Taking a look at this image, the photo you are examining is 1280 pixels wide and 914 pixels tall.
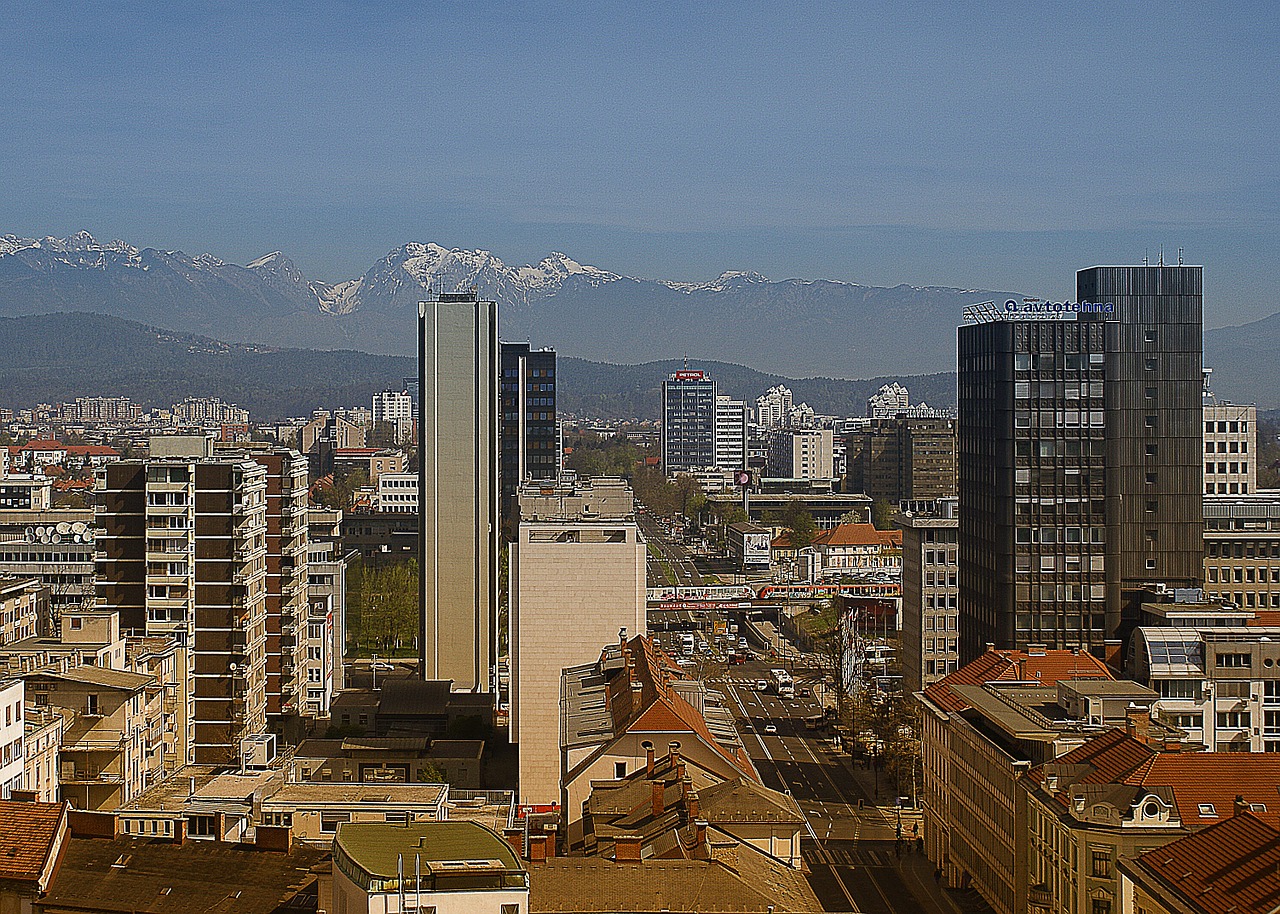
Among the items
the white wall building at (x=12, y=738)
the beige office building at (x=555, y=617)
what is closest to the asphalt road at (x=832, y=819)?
the beige office building at (x=555, y=617)

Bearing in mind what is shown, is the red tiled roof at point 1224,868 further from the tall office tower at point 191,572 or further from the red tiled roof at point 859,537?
the red tiled roof at point 859,537

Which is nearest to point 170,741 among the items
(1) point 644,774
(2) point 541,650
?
(2) point 541,650

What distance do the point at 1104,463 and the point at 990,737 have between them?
839 inches

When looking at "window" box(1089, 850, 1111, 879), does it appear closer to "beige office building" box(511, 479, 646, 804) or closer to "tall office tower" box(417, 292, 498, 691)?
"beige office building" box(511, 479, 646, 804)

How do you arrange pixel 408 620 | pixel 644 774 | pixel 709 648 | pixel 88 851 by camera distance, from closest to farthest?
pixel 88 851 < pixel 644 774 < pixel 408 620 < pixel 709 648

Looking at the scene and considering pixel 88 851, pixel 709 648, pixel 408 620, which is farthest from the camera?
pixel 709 648

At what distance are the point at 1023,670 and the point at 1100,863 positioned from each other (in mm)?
18446

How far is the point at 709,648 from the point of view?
10069 centimetres

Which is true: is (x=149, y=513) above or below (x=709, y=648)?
above

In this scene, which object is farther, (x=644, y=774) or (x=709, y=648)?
(x=709, y=648)

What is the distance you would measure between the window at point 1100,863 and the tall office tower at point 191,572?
1181 inches

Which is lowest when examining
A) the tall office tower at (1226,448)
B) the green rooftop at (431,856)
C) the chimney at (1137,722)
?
the chimney at (1137,722)

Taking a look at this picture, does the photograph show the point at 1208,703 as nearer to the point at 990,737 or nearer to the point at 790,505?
the point at 990,737

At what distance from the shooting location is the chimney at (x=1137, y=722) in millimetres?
38162
